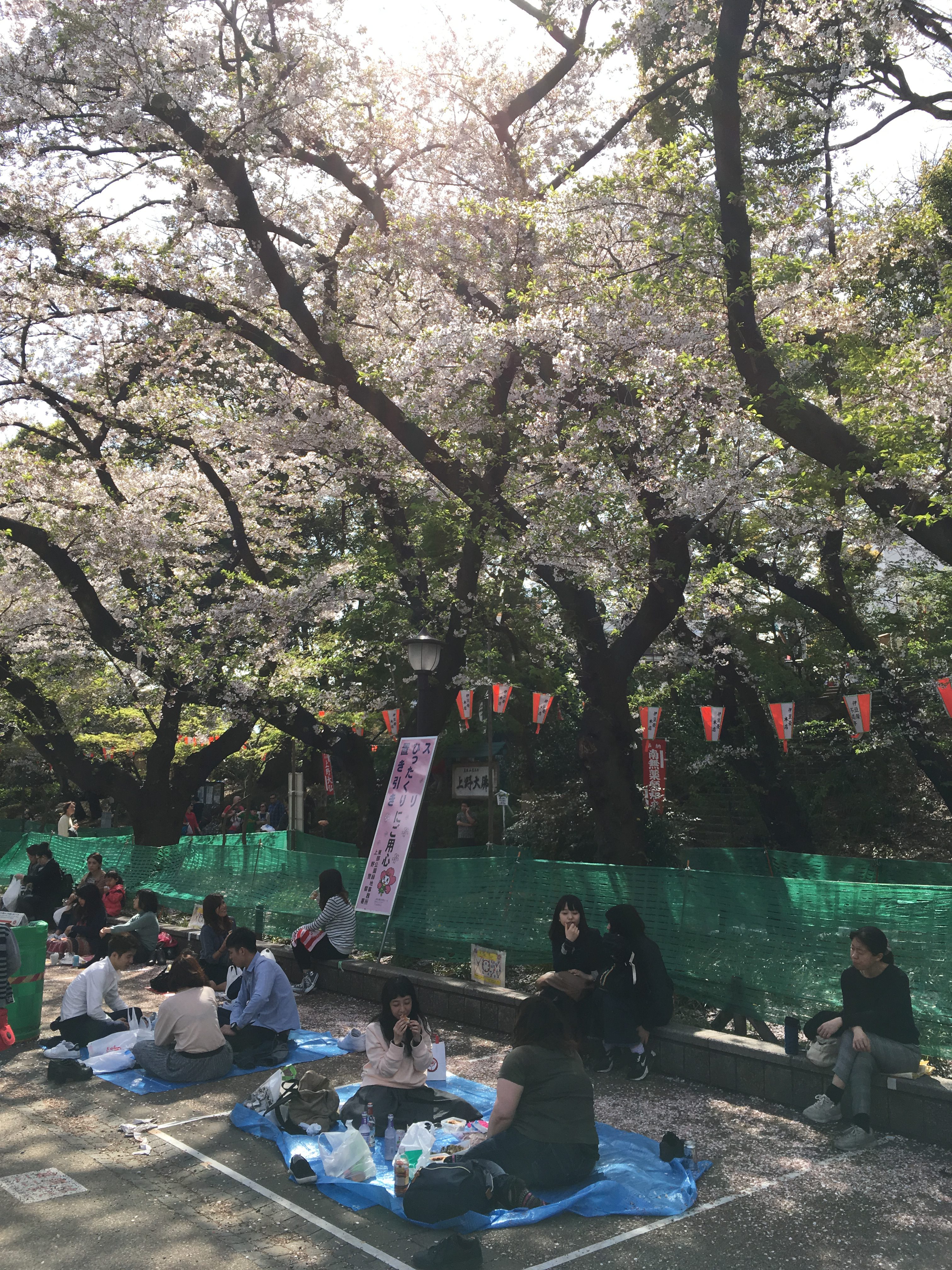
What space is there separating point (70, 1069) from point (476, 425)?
7.38 meters

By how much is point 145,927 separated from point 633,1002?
7.56 metres

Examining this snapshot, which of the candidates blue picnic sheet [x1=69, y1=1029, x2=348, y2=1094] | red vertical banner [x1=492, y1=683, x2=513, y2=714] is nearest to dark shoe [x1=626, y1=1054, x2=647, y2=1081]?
blue picnic sheet [x1=69, y1=1029, x2=348, y2=1094]

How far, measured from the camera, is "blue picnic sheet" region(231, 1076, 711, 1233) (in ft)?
17.0

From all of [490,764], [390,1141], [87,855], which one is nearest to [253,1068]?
[390,1141]

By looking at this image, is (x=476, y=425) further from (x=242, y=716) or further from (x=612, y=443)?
(x=242, y=716)

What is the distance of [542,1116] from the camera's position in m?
5.36

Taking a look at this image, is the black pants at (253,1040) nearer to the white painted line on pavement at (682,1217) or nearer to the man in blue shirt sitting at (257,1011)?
the man in blue shirt sitting at (257,1011)

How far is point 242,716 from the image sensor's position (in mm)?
16750

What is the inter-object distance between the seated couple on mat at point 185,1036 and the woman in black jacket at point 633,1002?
3064 mm

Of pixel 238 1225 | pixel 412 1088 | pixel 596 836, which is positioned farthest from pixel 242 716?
pixel 238 1225

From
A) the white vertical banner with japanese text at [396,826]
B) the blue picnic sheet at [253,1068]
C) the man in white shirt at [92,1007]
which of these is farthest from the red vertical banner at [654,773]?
the man in white shirt at [92,1007]

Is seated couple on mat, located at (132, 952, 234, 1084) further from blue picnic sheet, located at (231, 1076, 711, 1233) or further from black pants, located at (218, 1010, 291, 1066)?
blue picnic sheet, located at (231, 1076, 711, 1233)

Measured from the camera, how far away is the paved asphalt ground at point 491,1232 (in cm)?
477

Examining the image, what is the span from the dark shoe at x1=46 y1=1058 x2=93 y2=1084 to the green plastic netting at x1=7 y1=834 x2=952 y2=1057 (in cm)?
396
